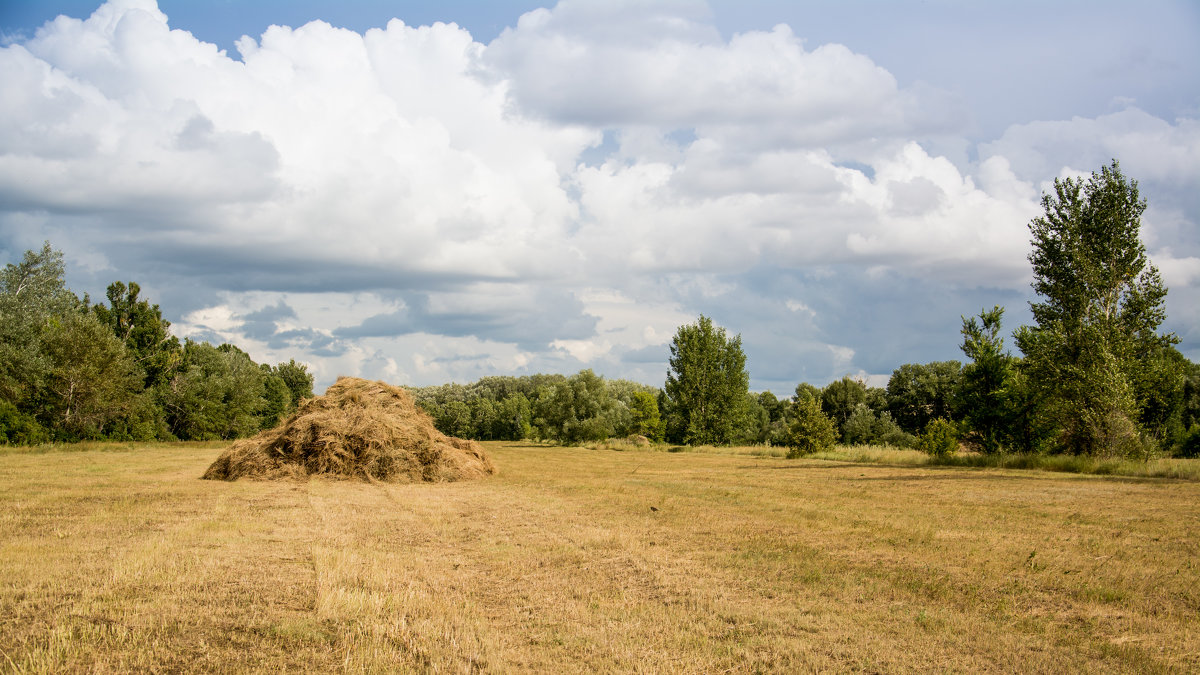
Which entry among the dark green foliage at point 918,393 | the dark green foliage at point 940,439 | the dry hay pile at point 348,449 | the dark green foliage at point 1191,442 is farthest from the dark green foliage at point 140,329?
the dark green foliage at point 1191,442

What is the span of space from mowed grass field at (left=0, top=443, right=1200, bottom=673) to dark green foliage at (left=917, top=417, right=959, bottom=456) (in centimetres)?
1772

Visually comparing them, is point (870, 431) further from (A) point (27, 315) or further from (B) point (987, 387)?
(A) point (27, 315)

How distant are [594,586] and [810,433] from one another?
32.3 m

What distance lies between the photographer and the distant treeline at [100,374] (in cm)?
4016

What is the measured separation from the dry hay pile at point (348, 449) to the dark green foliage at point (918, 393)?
65.2 metres

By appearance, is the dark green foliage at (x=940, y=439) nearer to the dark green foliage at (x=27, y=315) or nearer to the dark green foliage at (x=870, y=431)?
the dark green foliage at (x=870, y=431)

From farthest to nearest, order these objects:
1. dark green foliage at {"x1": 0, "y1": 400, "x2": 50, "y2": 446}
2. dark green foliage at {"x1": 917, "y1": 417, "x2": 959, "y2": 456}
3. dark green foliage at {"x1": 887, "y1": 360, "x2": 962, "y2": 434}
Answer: dark green foliage at {"x1": 887, "y1": 360, "x2": 962, "y2": 434} < dark green foliage at {"x1": 0, "y1": 400, "x2": 50, "y2": 446} < dark green foliage at {"x1": 917, "y1": 417, "x2": 959, "y2": 456}

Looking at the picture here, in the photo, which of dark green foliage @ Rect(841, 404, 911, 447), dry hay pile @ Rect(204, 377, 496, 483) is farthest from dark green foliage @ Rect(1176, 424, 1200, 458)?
dry hay pile @ Rect(204, 377, 496, 483)

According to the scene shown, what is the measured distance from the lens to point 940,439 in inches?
1272

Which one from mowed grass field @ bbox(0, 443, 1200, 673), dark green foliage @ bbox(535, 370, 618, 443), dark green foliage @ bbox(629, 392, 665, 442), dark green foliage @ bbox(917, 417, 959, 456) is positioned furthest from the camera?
dark green foliage @ bbox(629, 392, 665, 442)

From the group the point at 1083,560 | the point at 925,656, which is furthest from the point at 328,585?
the point at 1083,560

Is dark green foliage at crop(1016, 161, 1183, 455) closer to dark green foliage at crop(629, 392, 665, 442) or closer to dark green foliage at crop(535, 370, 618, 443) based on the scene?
dark green foliage at crop(535, 370, 618, 443)

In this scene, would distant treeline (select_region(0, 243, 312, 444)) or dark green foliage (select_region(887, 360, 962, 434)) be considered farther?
dark green foliage (select_region(887, 360, 962, 434))

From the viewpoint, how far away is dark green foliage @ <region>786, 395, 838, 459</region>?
1478 inches
